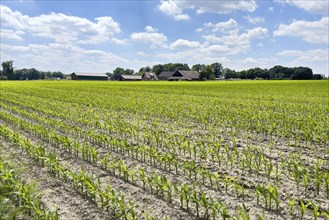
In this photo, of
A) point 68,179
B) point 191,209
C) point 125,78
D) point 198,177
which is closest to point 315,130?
point 198,177

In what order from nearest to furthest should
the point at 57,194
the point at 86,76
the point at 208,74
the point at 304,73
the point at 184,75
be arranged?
the point at 57,194, the point at 208,74, the point at 304,73, the point at 184,75, the point at 86,76

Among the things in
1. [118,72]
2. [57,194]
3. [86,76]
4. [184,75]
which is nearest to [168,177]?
[57,194]

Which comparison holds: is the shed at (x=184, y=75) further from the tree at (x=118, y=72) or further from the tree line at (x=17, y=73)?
the tree line at (x=17, y=73)

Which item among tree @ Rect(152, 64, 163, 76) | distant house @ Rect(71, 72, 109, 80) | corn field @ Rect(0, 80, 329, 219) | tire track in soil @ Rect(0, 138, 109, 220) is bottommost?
tire track in soil @ Rect(0, 138, 109, 220)

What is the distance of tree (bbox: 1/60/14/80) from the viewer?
5536 inches

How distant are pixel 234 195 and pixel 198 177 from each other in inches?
47.6

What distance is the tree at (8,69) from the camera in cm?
14062

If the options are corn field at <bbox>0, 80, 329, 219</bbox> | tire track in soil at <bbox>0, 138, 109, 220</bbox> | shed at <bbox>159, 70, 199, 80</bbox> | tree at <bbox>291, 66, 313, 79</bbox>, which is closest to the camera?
corn field at <bbox>0, 80, 329, 219</bbox>

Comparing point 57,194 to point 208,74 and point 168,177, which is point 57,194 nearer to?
point 168,177

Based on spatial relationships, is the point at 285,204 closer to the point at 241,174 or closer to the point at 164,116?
the point at 241,174

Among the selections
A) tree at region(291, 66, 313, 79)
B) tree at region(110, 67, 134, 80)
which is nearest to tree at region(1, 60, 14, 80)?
tree at region(110, 67, 134, 80)

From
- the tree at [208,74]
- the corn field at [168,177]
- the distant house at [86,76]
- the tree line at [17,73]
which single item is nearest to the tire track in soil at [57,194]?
the corn field at [168,177]

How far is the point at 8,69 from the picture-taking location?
142 m

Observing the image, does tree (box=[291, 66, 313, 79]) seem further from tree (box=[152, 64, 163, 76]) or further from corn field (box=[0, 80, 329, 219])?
corn field (box=[0, 80, 329, 219])
